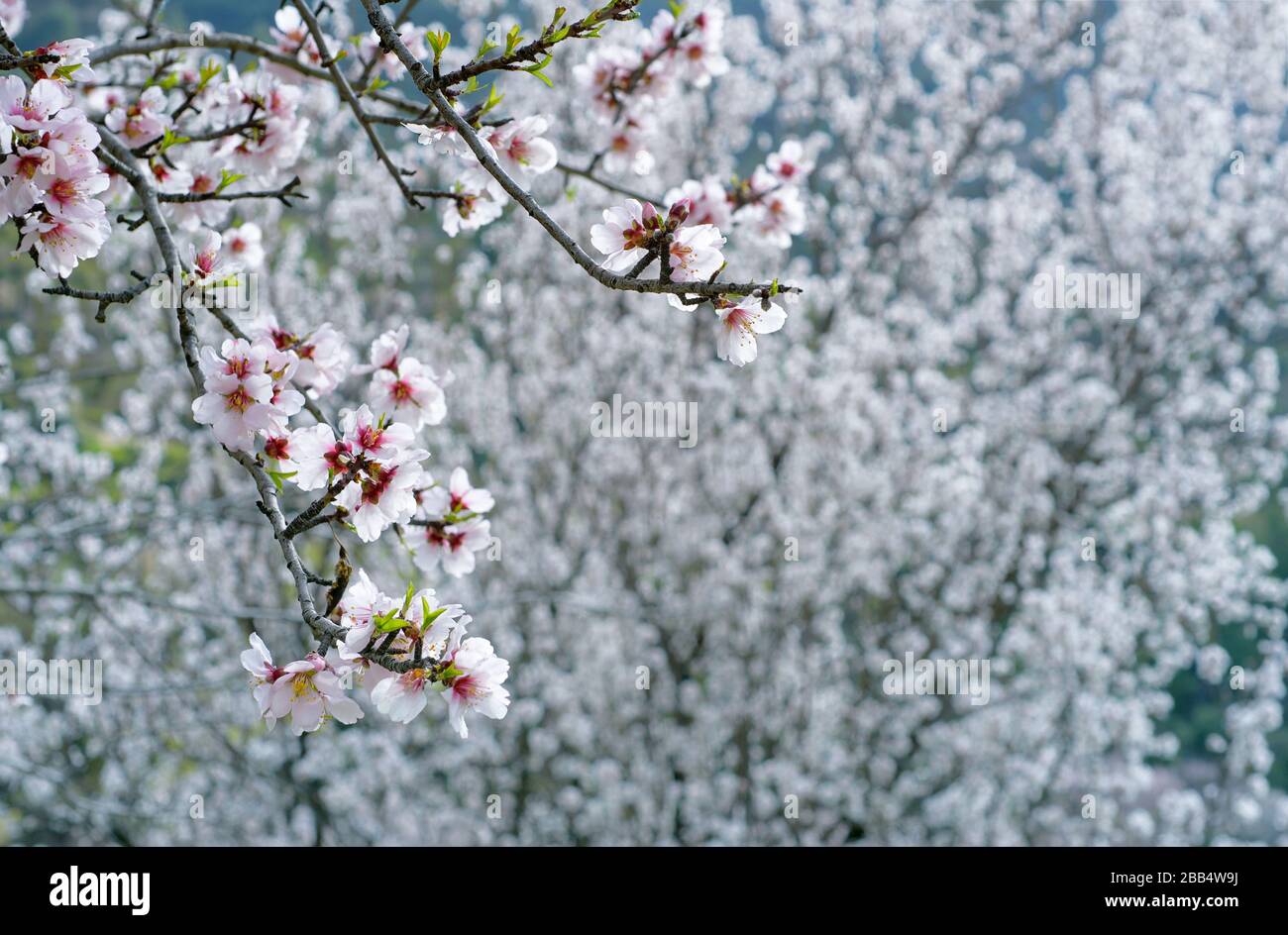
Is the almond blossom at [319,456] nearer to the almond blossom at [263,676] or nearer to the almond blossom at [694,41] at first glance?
the almond blossom at [263,676]

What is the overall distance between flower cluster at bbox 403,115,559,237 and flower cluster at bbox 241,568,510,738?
0.83m

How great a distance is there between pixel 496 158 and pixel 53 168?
68 cm

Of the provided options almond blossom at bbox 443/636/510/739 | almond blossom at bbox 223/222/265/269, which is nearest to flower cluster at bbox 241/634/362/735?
Result: almond blossom at bbox 443/636/510/739

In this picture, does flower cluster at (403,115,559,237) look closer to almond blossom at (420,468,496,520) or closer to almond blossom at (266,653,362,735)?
almond blossom at (420,468,496,520)

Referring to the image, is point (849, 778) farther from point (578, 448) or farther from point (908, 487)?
point (578, 448)

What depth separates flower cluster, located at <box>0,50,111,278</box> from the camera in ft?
4.44

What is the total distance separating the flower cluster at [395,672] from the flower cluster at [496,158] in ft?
2.74

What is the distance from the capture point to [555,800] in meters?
6.42

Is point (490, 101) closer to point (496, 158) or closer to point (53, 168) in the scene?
point (496, 158)

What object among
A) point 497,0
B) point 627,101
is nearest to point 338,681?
point 627,101

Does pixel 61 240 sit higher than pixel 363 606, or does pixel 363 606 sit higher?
pixel 61 240

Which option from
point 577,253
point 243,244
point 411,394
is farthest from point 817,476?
point 577,253

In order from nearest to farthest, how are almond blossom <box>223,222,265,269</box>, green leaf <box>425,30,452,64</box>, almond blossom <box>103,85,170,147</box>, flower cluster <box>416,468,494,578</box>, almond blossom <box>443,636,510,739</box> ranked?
almond blossom <box>443,636,510,739</box>, green leaf <box>425,30,452,64</box>, flower cluster <box>416,468,494,578</box>, almond blossom <box>103,85,170,147</box>, almond blossom <box>223,222,265,269</box>

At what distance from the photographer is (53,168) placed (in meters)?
1.39
